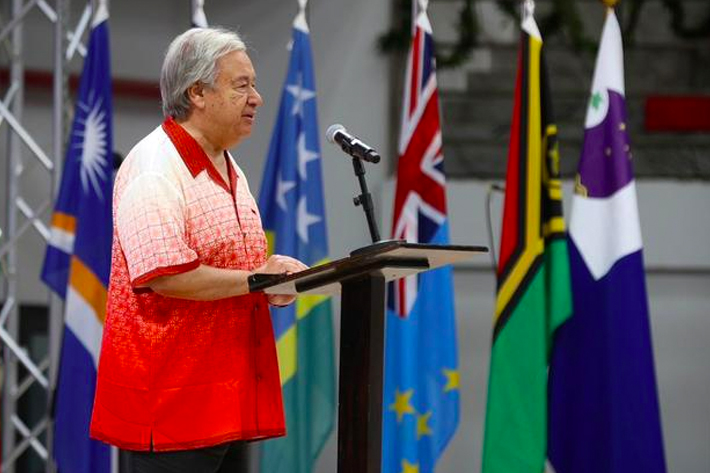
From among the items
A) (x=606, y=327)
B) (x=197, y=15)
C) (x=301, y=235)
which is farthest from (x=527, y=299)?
(x=197, y=15)

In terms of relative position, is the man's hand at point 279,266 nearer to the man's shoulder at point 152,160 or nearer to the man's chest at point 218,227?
the man's chest at point 218,227

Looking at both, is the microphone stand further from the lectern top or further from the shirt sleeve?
the shirt sleeve

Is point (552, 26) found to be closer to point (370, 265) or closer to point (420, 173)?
point (420, 173)

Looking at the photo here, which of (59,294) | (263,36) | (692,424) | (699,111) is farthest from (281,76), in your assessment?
(692,424)

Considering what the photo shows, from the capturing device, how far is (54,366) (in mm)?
3867

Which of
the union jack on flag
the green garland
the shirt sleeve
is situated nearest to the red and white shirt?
the shirt sleeve

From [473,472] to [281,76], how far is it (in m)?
1.81

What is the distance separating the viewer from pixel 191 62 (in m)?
1.97

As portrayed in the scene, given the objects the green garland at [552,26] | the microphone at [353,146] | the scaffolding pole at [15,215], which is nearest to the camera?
the microphone at [353,146]

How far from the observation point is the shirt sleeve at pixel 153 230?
1.84 m

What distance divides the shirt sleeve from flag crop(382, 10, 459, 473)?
178 cm

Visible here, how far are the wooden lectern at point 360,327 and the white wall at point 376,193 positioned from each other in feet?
8.18

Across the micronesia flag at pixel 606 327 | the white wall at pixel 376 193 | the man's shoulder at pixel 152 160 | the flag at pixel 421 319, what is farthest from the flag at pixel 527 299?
the man's shoulder at pixel 152 160

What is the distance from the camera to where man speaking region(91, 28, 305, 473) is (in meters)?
1.87
